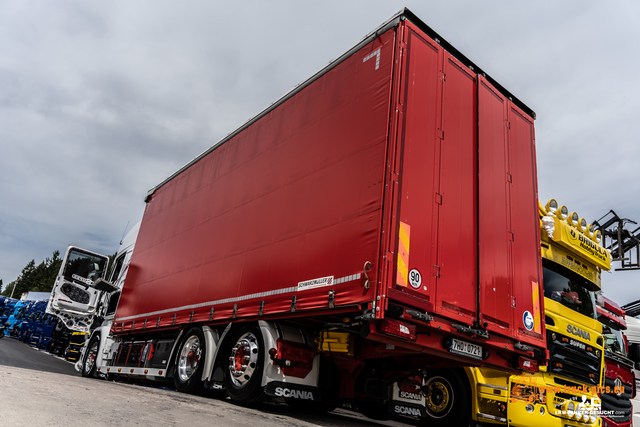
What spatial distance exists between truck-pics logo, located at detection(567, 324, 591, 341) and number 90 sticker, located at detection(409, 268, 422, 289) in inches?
140

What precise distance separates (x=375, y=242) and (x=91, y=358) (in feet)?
31.7

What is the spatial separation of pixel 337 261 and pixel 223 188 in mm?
3627

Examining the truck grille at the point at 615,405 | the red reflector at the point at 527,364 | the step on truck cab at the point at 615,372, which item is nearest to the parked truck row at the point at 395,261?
the red reflector at the point at 527,364

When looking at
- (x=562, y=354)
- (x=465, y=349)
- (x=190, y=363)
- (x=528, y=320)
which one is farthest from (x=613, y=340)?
(x=190, y=363)

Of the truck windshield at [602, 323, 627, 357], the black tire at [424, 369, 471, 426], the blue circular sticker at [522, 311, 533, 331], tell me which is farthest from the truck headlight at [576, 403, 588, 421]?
the truck windshield at [602, 323, 627, 357]

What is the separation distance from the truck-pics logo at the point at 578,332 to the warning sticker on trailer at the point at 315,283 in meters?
4.14

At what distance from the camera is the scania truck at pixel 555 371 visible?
5957mm

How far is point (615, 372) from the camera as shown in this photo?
797 cm

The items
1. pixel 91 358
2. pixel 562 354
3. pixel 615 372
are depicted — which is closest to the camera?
pixel 562 354

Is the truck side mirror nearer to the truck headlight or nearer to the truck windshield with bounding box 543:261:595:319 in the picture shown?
the truck windshield with bounding box 543:261:595:319

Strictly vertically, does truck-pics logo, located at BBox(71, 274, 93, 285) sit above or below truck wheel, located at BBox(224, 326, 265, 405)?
above

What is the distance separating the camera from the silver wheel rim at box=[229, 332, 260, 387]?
5.59 m

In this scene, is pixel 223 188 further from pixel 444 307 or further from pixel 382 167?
pixel 444 307

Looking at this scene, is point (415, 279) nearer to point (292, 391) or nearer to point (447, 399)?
point (292, 391)
